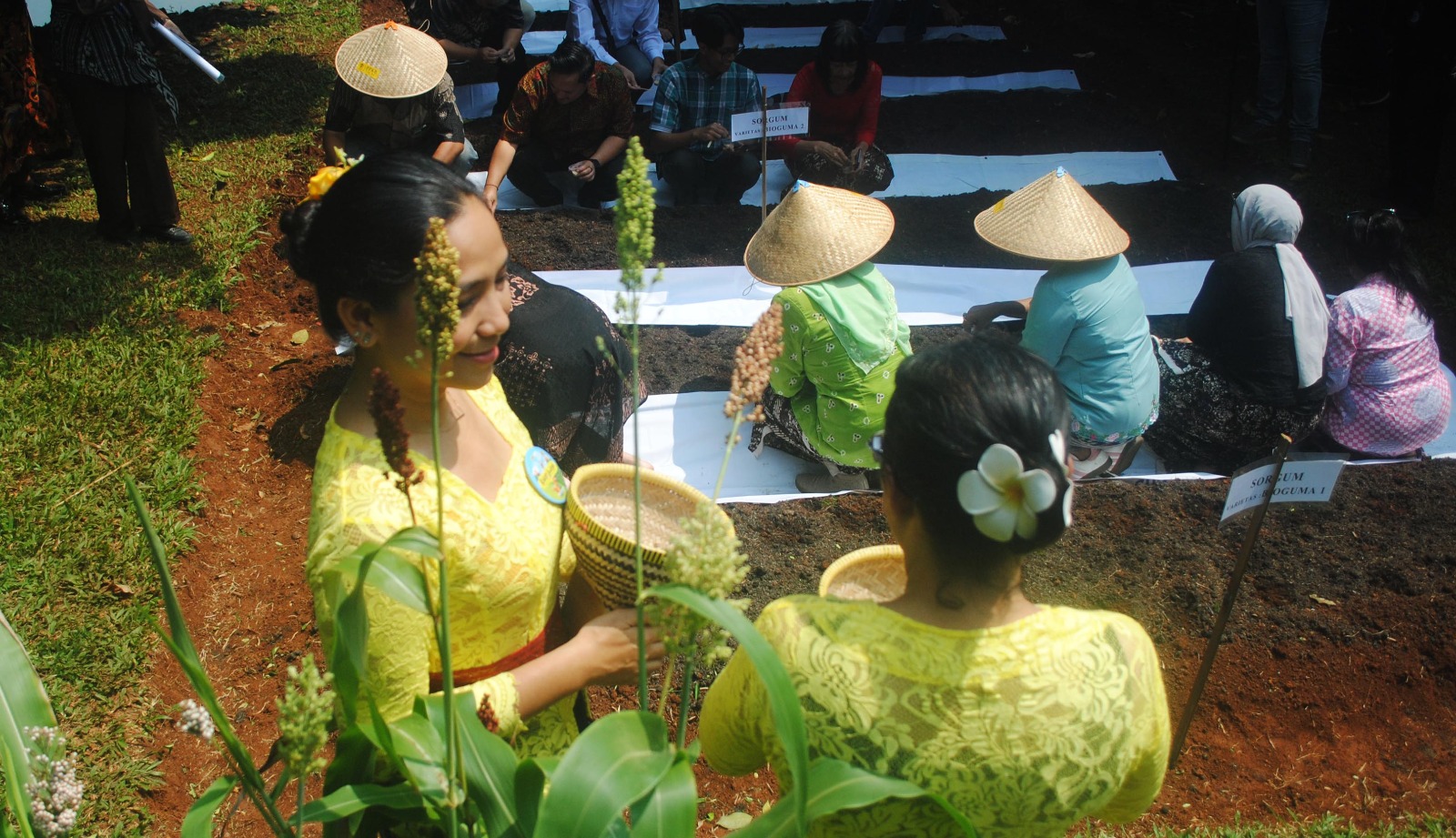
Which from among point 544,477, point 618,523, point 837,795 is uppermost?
point 837,795

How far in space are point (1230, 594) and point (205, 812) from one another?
6.90ft

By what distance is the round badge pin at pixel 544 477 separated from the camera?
5.05ft

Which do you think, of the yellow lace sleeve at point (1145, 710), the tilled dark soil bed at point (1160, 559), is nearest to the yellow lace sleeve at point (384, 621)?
the yellow lace sleeve at point (1145, 710)

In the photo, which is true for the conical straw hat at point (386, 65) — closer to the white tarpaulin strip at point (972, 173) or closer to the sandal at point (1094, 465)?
the white tarpaulin strip at point (972, 173)

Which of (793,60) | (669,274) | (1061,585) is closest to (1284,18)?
(793,60)

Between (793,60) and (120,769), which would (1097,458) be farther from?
(793,60)

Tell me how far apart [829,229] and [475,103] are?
3.86m

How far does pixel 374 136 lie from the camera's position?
4730mm

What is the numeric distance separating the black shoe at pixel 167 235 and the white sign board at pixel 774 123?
8.16 feet

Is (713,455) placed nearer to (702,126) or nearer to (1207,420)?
(1207,420)

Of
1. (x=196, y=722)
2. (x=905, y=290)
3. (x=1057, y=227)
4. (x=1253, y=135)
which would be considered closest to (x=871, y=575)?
(x=196, y=722)

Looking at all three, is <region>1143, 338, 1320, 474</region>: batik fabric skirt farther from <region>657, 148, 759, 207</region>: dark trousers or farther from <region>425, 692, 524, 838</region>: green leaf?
<region>425, 692, 524, 838</region>: green leaf

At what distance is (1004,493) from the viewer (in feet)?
3.68

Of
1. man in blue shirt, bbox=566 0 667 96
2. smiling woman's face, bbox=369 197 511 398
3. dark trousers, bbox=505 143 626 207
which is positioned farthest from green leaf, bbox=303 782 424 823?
man in blue shirt, bbox=566 0 667 96
